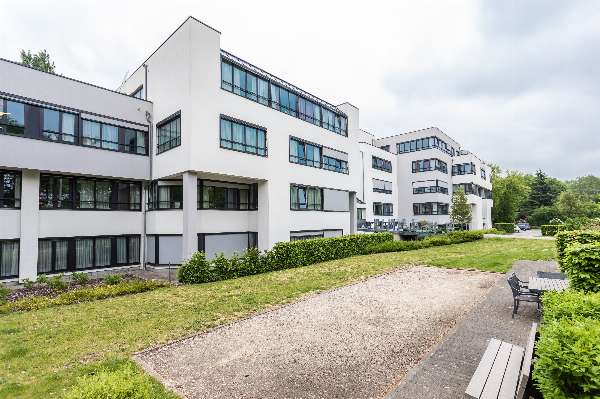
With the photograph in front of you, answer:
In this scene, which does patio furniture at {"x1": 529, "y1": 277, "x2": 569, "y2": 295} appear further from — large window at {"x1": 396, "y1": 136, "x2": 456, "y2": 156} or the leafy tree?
the leafy tree

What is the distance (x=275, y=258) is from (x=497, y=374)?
1586cm

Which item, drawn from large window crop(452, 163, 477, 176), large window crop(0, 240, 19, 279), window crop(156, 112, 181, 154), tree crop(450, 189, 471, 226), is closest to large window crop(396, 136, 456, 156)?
large window crop(452, 163, 477, 176)

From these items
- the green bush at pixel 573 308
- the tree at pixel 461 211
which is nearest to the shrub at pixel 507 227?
the tree at pixel 461 211

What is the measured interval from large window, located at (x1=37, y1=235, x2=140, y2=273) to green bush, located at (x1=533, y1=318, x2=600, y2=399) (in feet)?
75.2

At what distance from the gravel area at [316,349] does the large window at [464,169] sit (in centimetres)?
4920

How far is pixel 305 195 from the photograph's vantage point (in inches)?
1049

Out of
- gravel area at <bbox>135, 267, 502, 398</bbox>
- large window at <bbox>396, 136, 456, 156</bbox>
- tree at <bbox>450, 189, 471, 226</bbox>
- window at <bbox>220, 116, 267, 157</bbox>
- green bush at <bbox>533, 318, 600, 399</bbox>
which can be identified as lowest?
gravel area at <bbox>135, 267, 502, 398</bbox>

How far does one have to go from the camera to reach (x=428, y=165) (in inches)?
1989

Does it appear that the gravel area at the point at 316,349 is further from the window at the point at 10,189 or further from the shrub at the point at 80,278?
the window at the point at 10,189

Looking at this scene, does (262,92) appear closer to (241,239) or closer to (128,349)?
(241,239)

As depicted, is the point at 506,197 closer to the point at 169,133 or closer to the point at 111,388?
the point at 169,133

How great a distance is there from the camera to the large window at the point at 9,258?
56.2 ft

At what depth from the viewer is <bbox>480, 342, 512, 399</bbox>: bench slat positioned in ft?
A: 14.4

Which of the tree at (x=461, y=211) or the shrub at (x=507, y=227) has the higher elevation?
the tree at (x=461, y=211)
